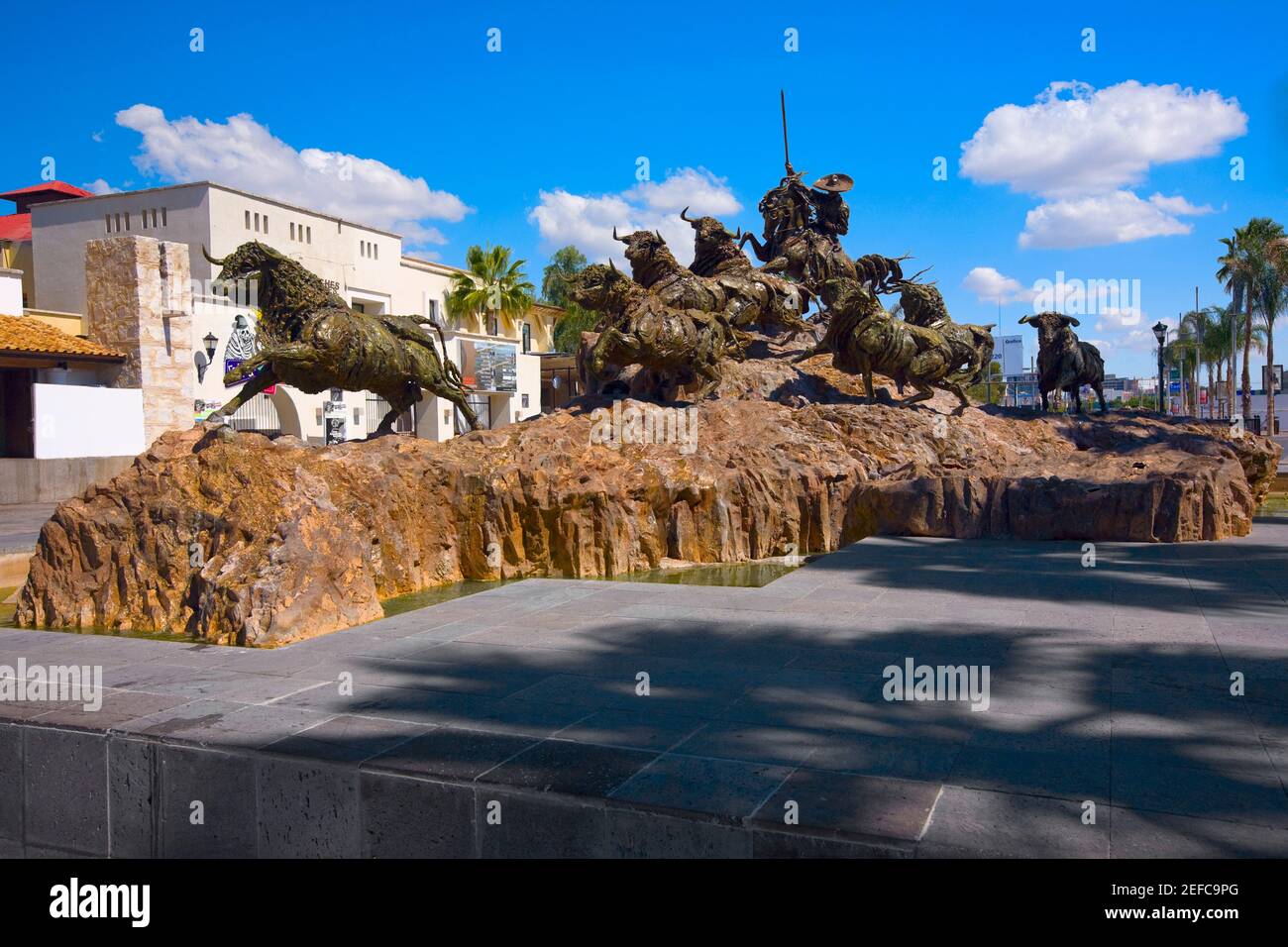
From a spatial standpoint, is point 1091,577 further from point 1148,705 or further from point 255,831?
point 255,831

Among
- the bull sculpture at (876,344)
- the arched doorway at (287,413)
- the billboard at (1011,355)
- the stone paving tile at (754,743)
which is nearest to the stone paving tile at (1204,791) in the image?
the stone paving tile at (754,743)

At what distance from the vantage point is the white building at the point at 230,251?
26172 millimetres

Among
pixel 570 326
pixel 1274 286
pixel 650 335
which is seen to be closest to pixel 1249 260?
pixel 1274 286

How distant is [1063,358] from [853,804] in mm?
16431

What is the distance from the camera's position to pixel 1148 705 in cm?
475

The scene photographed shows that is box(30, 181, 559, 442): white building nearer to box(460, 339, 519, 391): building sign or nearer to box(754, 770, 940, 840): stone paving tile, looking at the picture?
box(460, 339, 519, 391): building sign

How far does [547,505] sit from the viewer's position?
10820 mm

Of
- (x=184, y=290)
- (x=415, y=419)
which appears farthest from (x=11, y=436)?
(x=415, y=419)

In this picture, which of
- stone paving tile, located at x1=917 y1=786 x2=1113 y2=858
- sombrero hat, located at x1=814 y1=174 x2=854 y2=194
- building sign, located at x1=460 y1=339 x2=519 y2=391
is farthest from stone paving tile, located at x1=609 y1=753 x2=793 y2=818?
building sign, located at x1=460 y1=339 x2=519 y2=391

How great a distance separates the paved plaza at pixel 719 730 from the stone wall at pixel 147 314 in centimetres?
1952

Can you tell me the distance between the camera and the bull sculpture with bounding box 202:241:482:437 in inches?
411

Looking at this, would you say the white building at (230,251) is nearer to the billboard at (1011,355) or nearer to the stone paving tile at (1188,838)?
the stone paving tile at (1188,838)
